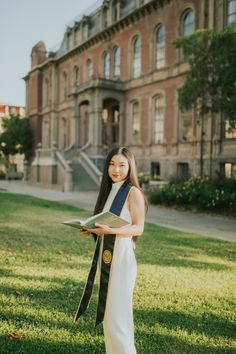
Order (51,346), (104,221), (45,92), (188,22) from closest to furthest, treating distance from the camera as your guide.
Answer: (104,221)
(51,346)
(188,22)
(45,92)

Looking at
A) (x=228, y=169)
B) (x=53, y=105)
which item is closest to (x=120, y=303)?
(x=228, y=169)

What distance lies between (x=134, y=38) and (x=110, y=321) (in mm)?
25560

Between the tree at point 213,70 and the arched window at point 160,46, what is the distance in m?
9.29

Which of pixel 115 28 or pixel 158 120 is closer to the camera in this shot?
pixel 158 120

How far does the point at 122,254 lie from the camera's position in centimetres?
277

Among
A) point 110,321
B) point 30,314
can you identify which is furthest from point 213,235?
point 110,321

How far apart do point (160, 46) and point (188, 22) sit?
102 inches

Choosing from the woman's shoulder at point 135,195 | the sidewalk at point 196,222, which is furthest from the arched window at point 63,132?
the woman's shoulder at point 135,195

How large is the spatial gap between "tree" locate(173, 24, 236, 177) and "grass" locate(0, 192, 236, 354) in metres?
7.00

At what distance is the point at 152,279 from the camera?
17.1 ft

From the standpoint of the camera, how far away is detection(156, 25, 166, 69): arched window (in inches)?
919

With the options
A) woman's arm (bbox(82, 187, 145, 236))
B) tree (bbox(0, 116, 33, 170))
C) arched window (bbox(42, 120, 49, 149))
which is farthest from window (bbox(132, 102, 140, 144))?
woman's arm (bbox(82, 187, 145, 236))

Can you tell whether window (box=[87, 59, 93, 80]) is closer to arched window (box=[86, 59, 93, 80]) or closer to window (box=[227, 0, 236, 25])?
arched window (box=[86, 59, 93, 80])

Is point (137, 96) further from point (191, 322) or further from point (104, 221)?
point (104, 221)
